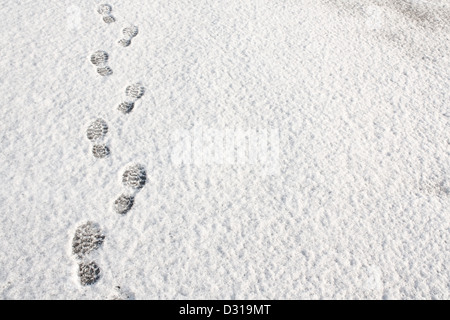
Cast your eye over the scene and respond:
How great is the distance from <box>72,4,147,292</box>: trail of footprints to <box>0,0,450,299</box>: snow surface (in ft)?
0.14

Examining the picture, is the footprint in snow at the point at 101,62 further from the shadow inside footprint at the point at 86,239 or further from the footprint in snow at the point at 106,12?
the shadow inside footprint at the point at 86,239

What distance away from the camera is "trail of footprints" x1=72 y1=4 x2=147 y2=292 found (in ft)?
6.69

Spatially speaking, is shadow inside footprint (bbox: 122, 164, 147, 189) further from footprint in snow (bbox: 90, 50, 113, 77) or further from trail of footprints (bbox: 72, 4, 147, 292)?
footprint in snow (bbox: 90, 50, 113, 77)

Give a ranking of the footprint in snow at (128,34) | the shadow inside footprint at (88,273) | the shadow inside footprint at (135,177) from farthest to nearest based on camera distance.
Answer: the footprint in snow at (128,34)
the shadow inside footprint at (135,177)
the shadow inside footprint at (88,273)

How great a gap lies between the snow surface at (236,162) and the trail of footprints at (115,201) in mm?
43

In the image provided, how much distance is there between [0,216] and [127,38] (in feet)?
7.03

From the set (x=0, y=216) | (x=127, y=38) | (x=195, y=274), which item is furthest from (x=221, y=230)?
(x=127, y=38)

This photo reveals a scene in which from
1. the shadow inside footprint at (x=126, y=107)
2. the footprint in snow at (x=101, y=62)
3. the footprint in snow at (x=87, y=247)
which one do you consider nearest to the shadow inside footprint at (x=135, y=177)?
the footprint in snow at (x=87, y=247)

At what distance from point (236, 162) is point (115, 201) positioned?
964 mm

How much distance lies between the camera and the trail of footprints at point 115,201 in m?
2.04

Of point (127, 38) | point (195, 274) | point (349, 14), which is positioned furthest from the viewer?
point (349, 14)

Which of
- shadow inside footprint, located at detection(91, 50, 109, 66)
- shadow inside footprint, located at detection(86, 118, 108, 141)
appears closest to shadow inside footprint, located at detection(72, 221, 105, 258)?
shadow inside footprint, located at detection(86, 118, 108, 141)

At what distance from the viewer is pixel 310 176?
2516 mm
